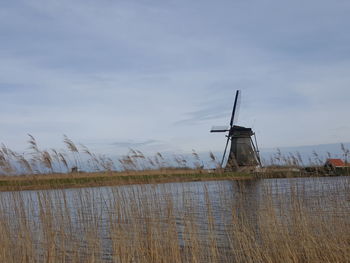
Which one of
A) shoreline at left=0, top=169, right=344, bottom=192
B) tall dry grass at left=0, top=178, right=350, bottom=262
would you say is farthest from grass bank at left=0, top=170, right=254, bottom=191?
tall dry grass at left=0, top=178, right=350, bottom=262

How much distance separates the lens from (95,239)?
4.61 metres

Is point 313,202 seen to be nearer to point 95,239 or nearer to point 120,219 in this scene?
point 120,219

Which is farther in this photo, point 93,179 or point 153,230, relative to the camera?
point 93,179

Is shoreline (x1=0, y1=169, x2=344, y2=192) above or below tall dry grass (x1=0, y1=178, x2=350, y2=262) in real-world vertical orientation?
above

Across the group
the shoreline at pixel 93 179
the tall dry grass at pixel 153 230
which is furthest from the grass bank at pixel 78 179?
the tall dry grass at pixel 153 230

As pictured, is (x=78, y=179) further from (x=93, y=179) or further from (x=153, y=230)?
(x=153, y=230)

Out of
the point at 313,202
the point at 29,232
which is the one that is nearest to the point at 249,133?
the point at 313,202

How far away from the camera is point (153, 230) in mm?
4867

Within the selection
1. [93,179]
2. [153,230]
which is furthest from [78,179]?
[153,230]

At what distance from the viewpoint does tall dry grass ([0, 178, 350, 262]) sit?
14.7ft

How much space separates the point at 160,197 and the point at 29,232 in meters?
1.71

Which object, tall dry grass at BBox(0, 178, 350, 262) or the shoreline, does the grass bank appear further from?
tall dry grass at BBox(0, 178, 350, 262)

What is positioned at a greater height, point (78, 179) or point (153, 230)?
point (78, 179)

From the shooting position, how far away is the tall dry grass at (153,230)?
4.48 m
